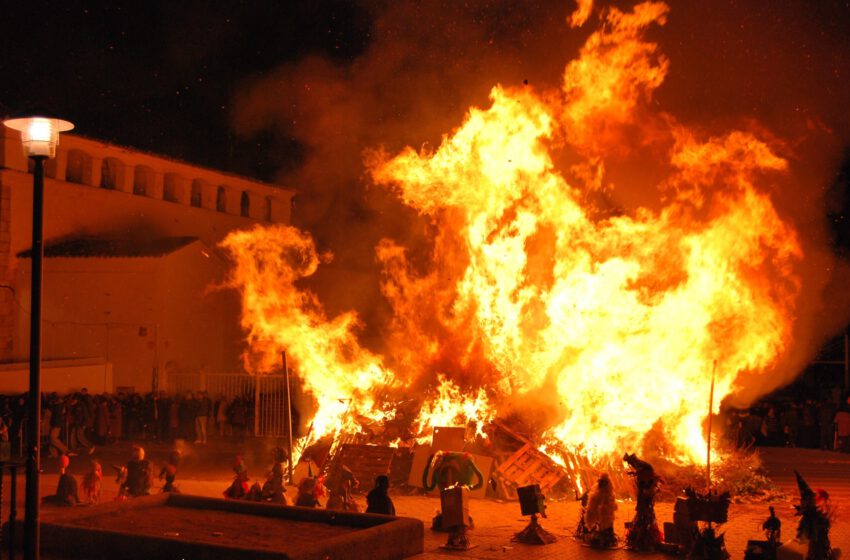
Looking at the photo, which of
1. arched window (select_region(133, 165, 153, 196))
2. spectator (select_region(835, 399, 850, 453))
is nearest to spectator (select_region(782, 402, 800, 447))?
spectator (select_region(835, 399, 850, 453))

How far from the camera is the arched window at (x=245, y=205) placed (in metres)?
35.5

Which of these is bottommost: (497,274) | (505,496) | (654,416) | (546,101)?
(505,496)

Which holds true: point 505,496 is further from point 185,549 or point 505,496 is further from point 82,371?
point 82,371

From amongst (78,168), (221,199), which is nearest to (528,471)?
(78,168)

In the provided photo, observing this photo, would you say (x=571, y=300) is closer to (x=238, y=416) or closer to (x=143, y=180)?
(x=238, y=416)

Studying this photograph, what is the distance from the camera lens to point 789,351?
2814 centimetres

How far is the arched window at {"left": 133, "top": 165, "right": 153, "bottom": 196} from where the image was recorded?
31.3m

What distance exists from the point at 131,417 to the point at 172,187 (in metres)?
12.5

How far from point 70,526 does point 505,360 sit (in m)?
10.0

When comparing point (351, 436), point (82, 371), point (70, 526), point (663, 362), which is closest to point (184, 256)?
point (82, 371)

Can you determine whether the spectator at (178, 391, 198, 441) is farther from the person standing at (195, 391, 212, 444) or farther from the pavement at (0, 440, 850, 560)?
the pavement at (0, 440, 850, 560)

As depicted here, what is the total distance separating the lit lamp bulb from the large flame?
35.1 feet

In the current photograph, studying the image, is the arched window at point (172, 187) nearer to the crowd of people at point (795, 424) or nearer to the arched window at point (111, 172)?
the arched window at point (111, 172)

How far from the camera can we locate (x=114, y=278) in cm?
2711
